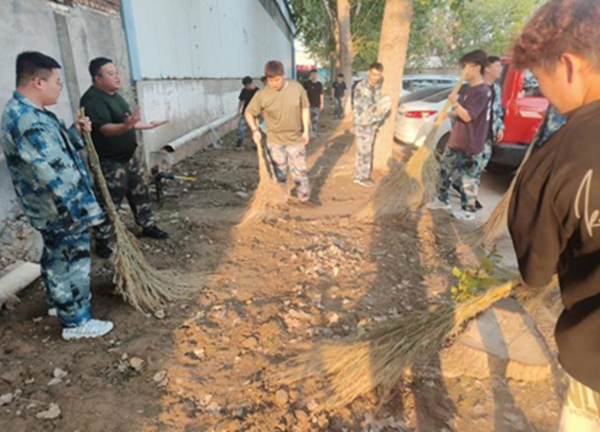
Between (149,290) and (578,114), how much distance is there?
9.08ft

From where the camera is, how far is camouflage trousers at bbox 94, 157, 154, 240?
354 cm

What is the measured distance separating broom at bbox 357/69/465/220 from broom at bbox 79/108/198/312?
7.86 feet

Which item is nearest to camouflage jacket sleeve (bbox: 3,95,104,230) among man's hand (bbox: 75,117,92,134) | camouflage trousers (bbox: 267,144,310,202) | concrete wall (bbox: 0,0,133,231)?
man's hand (bbox: 75,117,92,134)

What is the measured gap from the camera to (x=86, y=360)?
235cm

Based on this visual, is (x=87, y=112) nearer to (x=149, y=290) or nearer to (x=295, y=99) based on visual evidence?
(x=149, y=290)

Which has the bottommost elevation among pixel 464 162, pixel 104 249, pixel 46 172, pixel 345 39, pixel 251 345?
pixel 251 345

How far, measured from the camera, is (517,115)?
18.0 feet

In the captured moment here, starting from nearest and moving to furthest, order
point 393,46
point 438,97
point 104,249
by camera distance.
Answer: point 104,249, point 393,46, point 438,97

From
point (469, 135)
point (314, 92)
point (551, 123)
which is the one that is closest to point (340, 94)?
point (314, 92)

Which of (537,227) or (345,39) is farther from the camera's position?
(345,39)

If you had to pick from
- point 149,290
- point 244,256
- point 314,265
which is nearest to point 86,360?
point 149,290

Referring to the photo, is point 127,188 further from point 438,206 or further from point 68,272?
point 438,206

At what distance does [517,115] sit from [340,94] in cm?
1000

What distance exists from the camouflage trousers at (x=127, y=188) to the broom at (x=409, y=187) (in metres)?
2.32
